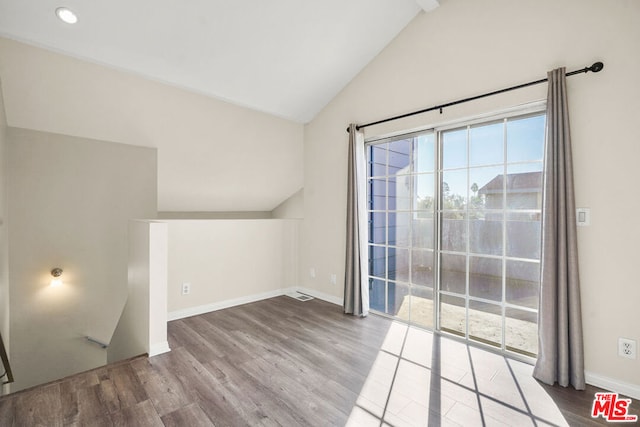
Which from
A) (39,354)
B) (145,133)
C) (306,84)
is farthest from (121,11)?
(39,354)

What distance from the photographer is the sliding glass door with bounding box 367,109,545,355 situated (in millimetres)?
2510

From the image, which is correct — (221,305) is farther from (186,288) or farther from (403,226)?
(403,226)

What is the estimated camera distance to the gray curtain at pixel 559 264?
210 cm

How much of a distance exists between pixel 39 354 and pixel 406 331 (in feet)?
12.4

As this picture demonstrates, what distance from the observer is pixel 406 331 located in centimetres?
308

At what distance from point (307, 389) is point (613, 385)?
6.66 feet

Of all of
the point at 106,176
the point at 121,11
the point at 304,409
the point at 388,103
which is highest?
the point at 121,11

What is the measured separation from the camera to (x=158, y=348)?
2.63m

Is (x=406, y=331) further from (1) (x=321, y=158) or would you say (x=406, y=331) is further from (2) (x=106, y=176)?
(2) (x=106, y=176)

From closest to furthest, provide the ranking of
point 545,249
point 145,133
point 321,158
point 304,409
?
1. point 304,409
2. point 545,249
3. point 145,133
4. point 321,158

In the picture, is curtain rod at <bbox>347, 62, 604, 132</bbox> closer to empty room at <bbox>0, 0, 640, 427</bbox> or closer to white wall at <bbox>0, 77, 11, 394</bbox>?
empty room at <bbox>0, 0, 640, 427</bbox>

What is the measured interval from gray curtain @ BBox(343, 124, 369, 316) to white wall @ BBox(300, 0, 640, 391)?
1.95ft

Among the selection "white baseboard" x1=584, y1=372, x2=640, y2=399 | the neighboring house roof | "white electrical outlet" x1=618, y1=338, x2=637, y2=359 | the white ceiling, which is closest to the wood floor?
"white baseboard" x1=584, y1=372, x2=640, y2=399

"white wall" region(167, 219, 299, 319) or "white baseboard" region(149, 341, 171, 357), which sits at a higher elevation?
"white wall" region(167, 219, 299, 319)
